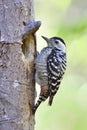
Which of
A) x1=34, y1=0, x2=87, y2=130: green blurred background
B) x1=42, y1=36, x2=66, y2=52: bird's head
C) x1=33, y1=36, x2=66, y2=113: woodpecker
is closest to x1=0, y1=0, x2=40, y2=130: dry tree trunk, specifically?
x1=33, y1=36, x2=66, y2=113: woodpecker

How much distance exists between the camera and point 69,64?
21.3 feet

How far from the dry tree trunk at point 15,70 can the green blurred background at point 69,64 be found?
3.07 feet

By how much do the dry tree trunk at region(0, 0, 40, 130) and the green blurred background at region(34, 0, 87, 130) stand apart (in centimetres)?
94

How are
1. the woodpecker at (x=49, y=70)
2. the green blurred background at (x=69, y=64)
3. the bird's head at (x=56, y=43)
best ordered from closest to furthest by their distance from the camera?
the woodpecker at (x=49, y=70) < the bird's head at (x=56, y=43) < the green blurred background at (x=69, y=64)

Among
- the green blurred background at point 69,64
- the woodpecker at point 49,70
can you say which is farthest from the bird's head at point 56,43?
the green blurred background at point 69,64

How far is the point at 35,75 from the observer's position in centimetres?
439

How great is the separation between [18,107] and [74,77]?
188 cm

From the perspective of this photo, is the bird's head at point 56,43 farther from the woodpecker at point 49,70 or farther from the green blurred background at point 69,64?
the green blurred background at point 69,64

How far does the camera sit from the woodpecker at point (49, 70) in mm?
4465

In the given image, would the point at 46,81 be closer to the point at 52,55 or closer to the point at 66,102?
the point at 52,55

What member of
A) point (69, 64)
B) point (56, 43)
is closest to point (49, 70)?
point (56, 43)

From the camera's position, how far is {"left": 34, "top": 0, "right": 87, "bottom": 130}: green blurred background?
17.3 ft

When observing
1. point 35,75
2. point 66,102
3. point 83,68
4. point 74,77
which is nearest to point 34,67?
point 35,75

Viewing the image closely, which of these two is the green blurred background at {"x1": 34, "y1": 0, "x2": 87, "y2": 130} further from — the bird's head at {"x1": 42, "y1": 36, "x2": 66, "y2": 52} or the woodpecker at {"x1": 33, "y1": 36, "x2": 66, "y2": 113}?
the woodpecker at {"x1": 33, "y1": 36, "x2": 66, "y2": 113}
